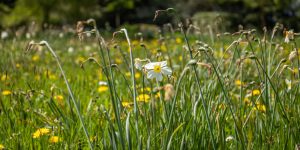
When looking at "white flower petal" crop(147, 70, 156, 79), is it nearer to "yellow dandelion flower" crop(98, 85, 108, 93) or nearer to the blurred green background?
"yellow dandelion flower" crop(98, 85, 108, 93)

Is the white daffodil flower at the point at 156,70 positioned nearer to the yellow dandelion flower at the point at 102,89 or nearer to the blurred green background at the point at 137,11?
the yellow dandelion flower at the point at 102,89

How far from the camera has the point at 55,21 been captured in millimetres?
22359

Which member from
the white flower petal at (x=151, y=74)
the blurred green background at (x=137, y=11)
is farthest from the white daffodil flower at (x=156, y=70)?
the blurred green background at (x=137, y=11)

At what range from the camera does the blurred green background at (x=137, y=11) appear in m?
17.7

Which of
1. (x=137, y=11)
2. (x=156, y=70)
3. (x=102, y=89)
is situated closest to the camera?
(x=156, y=70)

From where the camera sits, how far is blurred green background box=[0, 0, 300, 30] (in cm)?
1772

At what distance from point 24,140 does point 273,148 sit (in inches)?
39.5

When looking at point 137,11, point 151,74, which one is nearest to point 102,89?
point 151,74

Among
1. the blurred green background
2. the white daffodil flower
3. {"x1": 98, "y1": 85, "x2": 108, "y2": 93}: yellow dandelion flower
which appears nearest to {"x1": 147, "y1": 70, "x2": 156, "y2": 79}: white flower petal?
the white daffodil flower

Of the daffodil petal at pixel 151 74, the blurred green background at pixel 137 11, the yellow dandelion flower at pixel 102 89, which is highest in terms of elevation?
the blurred green background at pixel 137 11

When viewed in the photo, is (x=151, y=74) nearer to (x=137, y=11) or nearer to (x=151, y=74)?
(x=151, y=74)

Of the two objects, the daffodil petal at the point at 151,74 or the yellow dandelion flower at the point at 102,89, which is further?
the yellow dandelion flower at the point at 102,89

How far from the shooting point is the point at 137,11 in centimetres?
2450

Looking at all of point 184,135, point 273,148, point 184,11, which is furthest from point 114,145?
point 184,11
